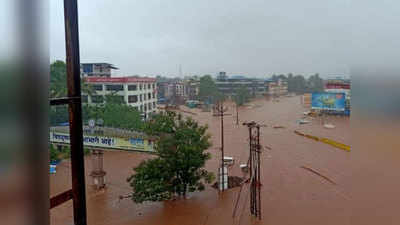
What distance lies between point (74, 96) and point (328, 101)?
11302 millimetres

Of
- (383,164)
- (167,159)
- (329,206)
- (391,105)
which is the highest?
(391,105)

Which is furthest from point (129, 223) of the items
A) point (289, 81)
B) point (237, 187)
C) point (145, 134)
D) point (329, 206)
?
point (289, 81)

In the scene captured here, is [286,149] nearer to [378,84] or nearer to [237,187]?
[237,187]

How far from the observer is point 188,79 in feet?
49.1

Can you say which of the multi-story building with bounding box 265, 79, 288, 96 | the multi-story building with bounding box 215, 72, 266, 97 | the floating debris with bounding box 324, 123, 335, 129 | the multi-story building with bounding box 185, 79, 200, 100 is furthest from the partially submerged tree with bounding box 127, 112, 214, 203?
the multi-story building with bounding box 265, 79, 288, 96

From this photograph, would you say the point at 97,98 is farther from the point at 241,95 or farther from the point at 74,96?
the point at 74,96

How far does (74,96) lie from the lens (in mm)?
492

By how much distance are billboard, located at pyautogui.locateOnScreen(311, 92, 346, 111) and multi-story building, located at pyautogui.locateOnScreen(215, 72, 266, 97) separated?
3911mm

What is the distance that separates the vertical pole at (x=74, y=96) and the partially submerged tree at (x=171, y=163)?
10.4 ft

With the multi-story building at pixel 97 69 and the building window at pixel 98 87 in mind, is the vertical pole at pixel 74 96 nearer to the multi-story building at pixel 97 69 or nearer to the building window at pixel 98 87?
the building window at pixel 98 87

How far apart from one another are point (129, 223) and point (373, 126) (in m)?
3.29

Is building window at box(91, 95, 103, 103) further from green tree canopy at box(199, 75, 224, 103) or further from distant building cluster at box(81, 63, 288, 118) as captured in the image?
green tree canopy at box(199, 75, 224, 103)

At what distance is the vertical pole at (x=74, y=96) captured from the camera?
18.5 inches

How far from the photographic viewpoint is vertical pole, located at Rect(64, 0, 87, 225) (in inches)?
18.5
